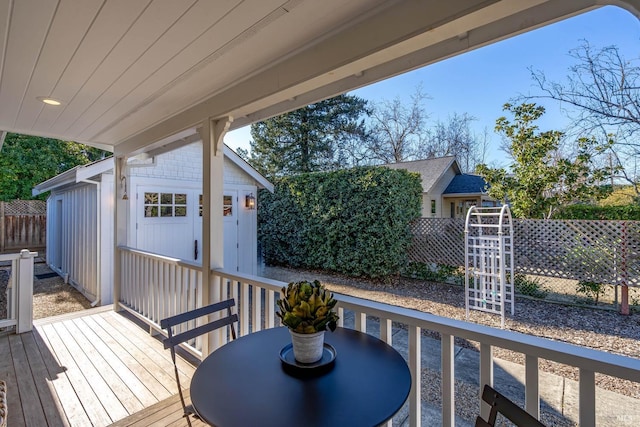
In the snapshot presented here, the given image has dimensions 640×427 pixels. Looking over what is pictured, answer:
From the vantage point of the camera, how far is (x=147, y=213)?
18.7ft

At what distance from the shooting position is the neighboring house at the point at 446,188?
473 inches

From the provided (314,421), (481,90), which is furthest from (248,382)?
(481,90)

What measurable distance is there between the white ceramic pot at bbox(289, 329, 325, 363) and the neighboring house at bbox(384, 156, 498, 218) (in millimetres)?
10781

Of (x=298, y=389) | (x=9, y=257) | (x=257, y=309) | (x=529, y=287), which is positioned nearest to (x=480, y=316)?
(x=529, y=287)

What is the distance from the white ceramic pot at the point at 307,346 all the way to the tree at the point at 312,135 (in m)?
14.8

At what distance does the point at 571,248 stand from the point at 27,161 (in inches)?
735

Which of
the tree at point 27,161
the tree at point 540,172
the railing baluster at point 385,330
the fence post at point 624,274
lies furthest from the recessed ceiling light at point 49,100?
the tree at point 27,161

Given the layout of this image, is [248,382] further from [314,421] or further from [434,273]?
[434,273]

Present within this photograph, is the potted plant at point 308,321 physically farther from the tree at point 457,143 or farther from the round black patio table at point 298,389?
the tree at point 457,143

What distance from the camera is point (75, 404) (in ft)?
7.68

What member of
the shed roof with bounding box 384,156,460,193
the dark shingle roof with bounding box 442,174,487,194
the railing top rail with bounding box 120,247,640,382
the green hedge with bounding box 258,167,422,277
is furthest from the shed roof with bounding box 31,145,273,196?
the dark shingle roof with bounding box 442,174,487,194

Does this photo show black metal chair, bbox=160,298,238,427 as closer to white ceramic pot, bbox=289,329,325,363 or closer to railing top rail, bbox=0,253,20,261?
white ceramic pot, bbox=289,329,325,363

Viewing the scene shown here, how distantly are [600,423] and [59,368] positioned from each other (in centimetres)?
451

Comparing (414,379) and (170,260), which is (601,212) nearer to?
(414,379)
